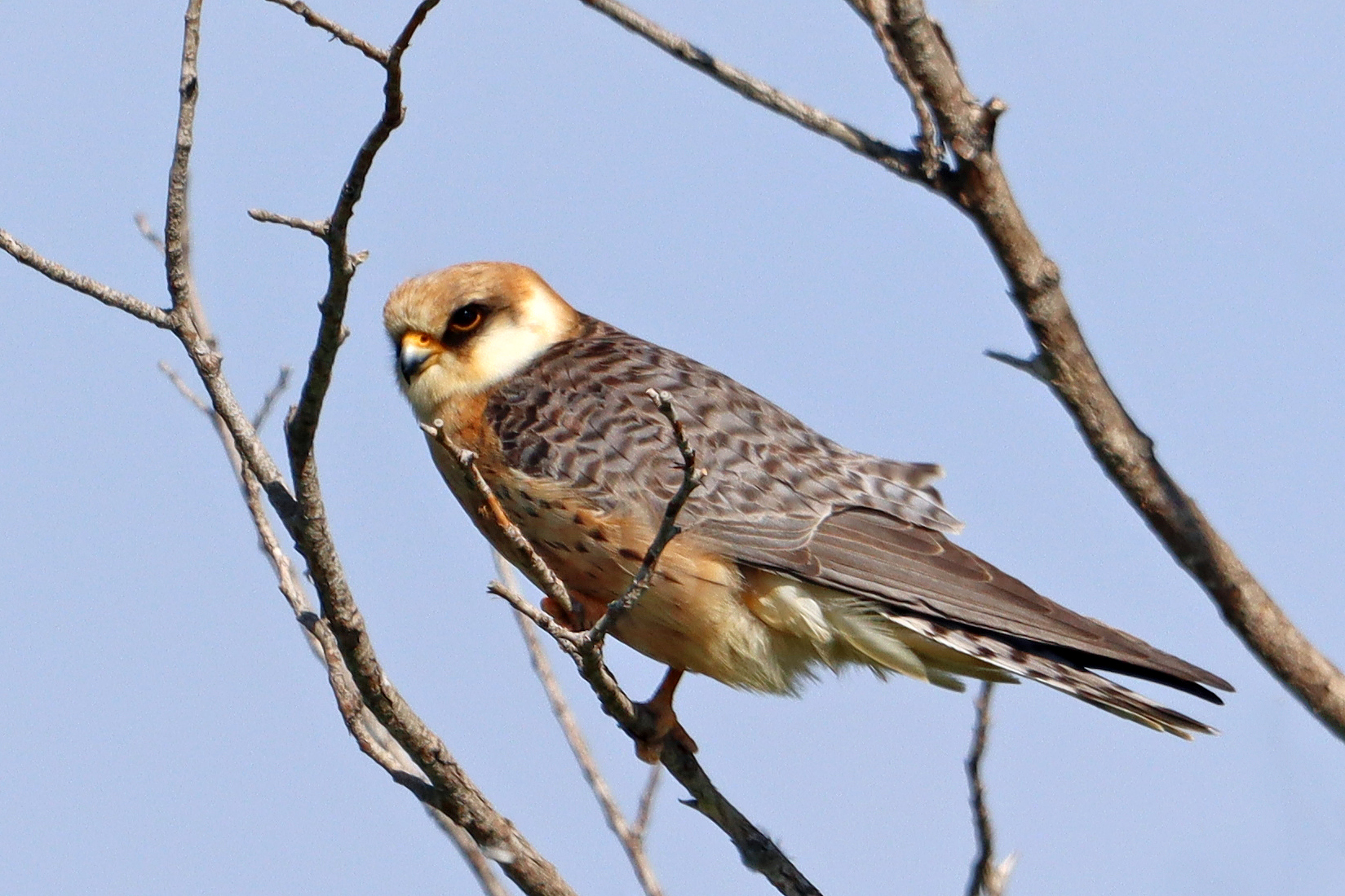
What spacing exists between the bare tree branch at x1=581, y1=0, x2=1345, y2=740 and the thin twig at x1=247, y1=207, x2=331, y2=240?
1.12 metres

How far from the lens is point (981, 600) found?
13.5 ft

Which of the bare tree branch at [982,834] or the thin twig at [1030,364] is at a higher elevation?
the thin twig at [1030,364]

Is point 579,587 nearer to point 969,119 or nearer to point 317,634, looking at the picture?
point 317,634

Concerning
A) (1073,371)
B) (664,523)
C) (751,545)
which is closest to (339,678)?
(664,523)

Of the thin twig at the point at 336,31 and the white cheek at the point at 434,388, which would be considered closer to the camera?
the thin twig at the point at 336,31

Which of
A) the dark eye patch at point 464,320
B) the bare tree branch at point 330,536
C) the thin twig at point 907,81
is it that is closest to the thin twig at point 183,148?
the bare tree branch at point 330,536

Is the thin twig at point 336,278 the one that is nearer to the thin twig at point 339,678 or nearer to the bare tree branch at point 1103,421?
the thin twig at point 339,678

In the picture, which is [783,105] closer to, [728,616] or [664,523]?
[664,523]

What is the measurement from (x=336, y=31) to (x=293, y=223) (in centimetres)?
36

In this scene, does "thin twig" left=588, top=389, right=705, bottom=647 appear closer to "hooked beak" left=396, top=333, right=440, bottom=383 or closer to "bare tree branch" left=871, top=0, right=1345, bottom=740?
"bare tree branch" left=871, top=0, right=1345, bottom=740

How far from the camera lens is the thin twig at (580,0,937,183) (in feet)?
10.4

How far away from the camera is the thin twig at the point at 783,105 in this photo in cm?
316

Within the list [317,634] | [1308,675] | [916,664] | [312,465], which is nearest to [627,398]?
[916,664]

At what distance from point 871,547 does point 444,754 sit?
1.61 m
